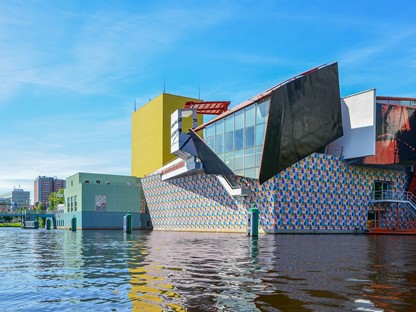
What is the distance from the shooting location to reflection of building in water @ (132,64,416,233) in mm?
38781

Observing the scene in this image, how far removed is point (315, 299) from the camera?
7.22 meters

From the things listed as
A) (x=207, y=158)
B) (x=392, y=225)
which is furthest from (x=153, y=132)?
(x=392, y=225)

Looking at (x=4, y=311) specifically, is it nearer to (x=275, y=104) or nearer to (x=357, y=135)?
(x=275, y=104)

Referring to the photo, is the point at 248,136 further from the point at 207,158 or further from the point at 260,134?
the point at 207,158

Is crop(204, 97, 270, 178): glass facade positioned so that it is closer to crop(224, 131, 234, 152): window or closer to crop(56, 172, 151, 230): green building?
crop(224, 131, 234, 152): window

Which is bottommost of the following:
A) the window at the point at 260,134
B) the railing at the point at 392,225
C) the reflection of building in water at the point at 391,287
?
the railing at the point at 392,225

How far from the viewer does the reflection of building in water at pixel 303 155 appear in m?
38.8

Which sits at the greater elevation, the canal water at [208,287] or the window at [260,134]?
the window at [260,134]

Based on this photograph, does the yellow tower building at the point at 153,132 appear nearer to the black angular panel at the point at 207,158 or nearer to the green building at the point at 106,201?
the green building at the point at 106,201

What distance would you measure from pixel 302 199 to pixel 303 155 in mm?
3960

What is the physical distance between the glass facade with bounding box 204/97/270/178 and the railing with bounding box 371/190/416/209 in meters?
14.5

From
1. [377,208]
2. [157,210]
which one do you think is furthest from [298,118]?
[157,210]

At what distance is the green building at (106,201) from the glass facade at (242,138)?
3140cm

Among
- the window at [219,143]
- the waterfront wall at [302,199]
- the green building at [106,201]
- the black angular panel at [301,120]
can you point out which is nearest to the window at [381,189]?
the waterfront wall at [302,199]
